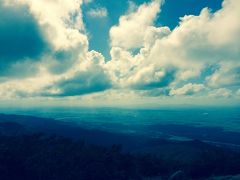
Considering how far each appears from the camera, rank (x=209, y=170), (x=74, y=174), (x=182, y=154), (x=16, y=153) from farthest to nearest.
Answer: (x=182, y=154), (x=16, y=153), (x=209, y=170), (x=74, y=174)

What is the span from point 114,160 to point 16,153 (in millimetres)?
22352

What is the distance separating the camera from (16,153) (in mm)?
59625

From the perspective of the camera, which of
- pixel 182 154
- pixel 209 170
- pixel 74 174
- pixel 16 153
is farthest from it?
pixel 182 154

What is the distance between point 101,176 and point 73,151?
41.3ft

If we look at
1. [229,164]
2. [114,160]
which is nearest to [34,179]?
[114,160]

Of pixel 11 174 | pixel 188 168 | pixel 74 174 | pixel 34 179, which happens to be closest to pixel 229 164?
pixel 188 168

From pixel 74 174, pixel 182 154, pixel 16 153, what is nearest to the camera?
pixel 74 174

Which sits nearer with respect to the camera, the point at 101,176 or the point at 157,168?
the point at 101,176

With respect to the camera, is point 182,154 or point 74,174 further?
point 182,154

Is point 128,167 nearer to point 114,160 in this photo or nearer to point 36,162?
point 114,160

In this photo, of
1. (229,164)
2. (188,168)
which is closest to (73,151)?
(188,168)

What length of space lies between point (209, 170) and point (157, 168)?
10.8m

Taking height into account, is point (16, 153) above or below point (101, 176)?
above

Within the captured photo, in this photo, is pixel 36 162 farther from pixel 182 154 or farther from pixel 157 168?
pixel 182 154
